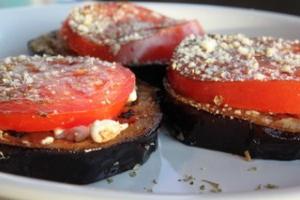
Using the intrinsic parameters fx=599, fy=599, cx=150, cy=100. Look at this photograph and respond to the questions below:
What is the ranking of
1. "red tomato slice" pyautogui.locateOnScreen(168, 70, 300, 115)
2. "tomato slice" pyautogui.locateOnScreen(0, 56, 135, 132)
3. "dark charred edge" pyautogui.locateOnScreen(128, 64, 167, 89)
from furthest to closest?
1. "dark charred edge" pyautogui.locateOnScreen(128, 64, 167, 89)
2. "red tomato slice" pyautogui.locateOnScreen(168, 70, 300, 115)
3. "tomato slice" pyautogui.locateOnScreen(0, 56, 135, 132)

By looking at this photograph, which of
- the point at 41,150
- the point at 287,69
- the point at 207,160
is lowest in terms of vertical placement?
the point at 207,160

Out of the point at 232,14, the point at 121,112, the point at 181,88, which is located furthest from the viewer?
the point at 232,14

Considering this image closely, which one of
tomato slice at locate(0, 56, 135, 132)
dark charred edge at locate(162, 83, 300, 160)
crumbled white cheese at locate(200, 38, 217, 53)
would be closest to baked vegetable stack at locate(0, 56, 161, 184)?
tomato slice at locate(0, 56, 135, 132)

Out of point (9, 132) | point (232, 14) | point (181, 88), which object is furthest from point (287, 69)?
point (232, 14)

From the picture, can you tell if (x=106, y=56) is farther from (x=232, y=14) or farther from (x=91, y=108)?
(x=232, y=14)

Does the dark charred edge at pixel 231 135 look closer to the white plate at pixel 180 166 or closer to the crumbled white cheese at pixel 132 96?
the white plate at pixel 180 166

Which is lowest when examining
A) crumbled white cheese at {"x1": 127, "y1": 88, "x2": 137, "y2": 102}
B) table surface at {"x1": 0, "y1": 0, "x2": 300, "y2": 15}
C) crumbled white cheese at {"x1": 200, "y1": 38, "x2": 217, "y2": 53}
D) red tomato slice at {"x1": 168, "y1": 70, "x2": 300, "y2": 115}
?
table surface at {"x1": 0, "y1": 0, "x2": 300, "y2": 15}

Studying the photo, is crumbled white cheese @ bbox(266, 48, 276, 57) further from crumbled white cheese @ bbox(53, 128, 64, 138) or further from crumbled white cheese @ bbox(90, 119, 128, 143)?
crumbled white cheese @ bbox(53, 128, 64, 138)
